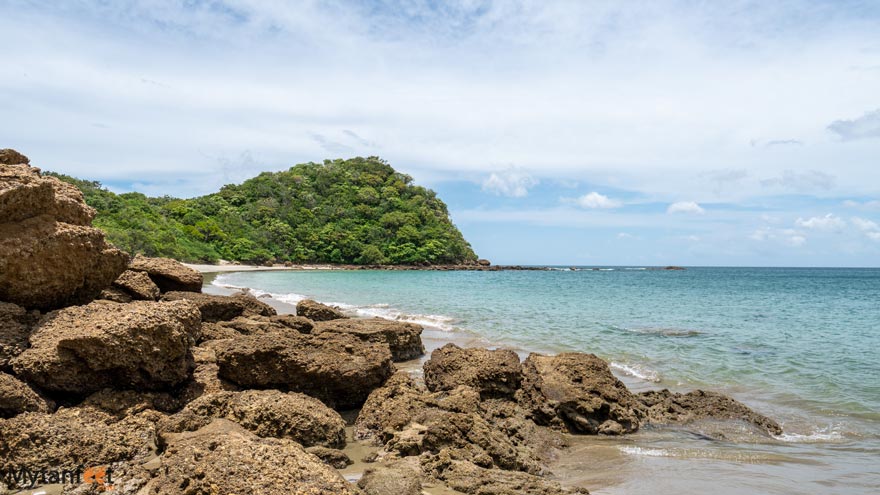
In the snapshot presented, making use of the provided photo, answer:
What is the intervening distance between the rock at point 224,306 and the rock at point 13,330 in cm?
351

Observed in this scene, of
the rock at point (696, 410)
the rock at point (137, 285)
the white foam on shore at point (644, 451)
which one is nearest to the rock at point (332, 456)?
the white foam on shore at point (644, 451)

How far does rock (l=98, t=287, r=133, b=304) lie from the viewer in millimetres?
7315

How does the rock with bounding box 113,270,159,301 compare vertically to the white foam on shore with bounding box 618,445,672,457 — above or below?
above

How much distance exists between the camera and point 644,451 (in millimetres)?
6215

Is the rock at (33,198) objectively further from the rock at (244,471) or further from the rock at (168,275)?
the rock at (244,471)

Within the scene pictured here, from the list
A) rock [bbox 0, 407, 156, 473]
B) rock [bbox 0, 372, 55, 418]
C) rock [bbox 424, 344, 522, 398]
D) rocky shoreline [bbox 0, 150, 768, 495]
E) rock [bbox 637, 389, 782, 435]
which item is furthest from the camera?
rock [bbox 637, 389, 782, 435]

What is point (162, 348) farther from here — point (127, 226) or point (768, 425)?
point (127, 226)

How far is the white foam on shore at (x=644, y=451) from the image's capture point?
6.13 meters

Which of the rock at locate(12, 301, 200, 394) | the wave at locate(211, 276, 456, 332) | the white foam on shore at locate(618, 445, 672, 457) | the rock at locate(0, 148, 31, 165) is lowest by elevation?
the wave at locate(211, 276, 456, 332)

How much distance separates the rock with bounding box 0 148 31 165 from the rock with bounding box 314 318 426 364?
5055 mm

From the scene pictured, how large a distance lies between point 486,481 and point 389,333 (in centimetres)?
649

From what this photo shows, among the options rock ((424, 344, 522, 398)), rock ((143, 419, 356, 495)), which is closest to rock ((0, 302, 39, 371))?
rock ((143, 419, 356, 495))

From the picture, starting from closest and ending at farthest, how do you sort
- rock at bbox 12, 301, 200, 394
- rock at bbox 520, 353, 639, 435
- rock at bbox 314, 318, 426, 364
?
rock at bbox 12, 301, 200, 394 < rock at bbox 520, 353, 639, 435 < rock at bbox 314, 318, 426, 364

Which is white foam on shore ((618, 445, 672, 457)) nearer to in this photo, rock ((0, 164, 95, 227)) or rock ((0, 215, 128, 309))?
rock ((0, 215, 128, 309))
